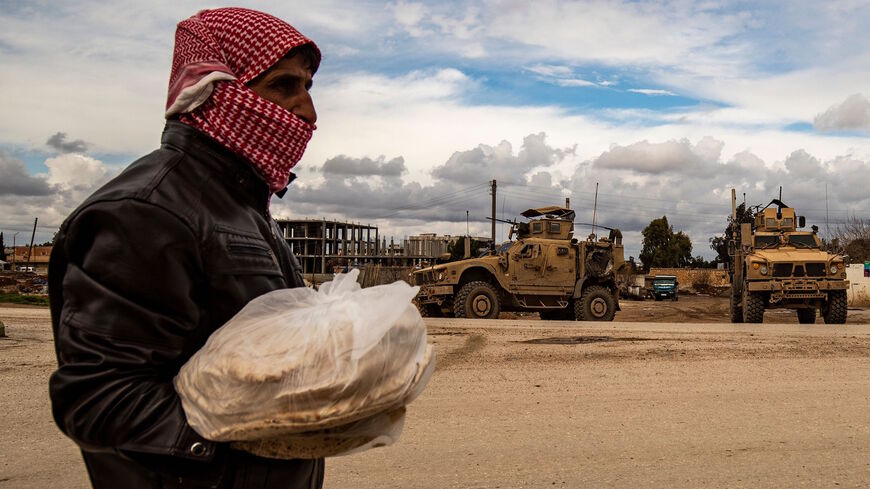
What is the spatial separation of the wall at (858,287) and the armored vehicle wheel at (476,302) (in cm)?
2086

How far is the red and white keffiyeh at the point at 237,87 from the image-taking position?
1.71 metres

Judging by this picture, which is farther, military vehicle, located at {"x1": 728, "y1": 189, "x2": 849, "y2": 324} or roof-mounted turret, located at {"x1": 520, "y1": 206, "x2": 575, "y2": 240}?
roof-mounted turret, located at {"x1": 520, "y1": 206, "x2": 575, "y2": 240}

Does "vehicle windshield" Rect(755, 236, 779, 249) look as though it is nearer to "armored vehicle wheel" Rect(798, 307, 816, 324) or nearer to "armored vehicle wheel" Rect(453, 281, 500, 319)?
"armored vehicle wheel" Rect(798, 307, 816, 324)

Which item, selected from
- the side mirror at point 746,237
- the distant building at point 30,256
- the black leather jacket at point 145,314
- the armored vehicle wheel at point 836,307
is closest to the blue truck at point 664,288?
the side mirror at point 746,237

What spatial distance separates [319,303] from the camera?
159 cm

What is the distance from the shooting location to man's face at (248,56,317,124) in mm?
1812

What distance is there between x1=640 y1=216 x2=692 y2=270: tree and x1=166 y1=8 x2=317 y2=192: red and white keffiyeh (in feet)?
210

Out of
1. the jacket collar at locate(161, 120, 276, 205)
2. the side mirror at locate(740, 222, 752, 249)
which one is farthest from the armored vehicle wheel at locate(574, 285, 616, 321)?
the jacket collar at locate(161, 120, 276, 205)

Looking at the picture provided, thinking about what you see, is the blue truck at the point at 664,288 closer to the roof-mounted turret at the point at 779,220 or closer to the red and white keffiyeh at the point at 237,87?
the roof-mounted turret at the point at 779,220

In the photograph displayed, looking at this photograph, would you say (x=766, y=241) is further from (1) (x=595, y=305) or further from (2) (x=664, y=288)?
(2) (x=664, y=288)

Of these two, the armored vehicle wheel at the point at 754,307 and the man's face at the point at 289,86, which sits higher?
the man's face at the point at 289,86

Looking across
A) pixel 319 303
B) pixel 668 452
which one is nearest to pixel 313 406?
pixel 319 303

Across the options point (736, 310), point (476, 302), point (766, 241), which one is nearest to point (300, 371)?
point (476, 302)

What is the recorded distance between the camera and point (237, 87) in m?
1.74
